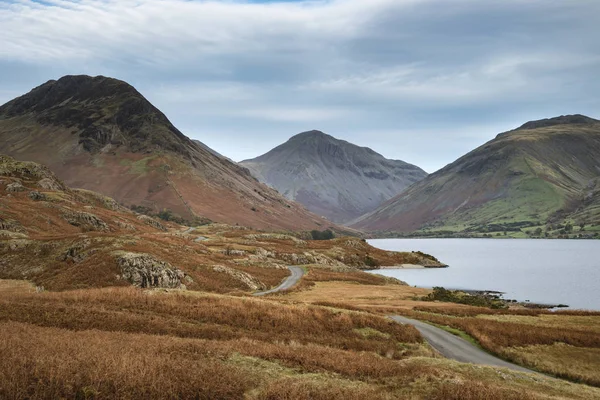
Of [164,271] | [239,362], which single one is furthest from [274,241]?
[239,362]

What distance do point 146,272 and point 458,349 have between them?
39137 millimetres

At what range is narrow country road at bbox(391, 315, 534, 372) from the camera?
33188 mm

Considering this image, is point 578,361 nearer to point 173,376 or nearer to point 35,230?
point 173,376

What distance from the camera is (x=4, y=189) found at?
111 metres

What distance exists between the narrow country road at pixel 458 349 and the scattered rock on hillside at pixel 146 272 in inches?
1314

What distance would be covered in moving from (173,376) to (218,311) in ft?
60.6

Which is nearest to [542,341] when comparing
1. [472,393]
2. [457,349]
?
[457,349]

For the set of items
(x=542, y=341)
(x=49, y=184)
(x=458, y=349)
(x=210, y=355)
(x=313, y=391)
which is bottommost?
(x=458, y=349)

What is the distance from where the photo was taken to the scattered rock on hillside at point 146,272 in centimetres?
5291

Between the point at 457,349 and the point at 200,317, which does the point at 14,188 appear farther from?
the point at 457,349

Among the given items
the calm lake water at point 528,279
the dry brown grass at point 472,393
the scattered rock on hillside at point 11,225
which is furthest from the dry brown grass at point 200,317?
the calm lake water at point 528,279

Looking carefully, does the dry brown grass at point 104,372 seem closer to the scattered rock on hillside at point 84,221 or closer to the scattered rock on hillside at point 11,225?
the scattered rock on hillside at point 11,225

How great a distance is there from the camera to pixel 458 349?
36.2 meters

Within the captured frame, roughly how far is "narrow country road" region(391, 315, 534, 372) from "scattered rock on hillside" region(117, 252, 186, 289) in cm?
3338
